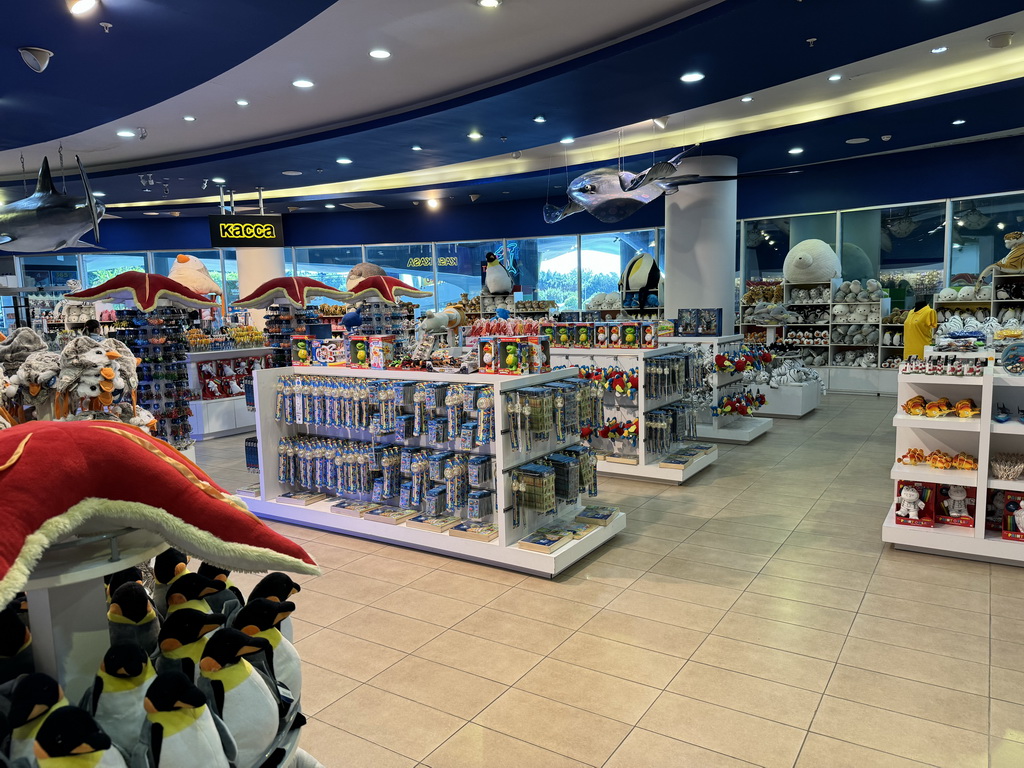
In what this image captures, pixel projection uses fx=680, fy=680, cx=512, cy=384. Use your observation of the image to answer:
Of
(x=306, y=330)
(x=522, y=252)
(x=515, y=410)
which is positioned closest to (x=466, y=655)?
(x=515, y=410)

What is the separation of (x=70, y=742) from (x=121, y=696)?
0.16 meters

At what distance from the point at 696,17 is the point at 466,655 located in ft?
15.4

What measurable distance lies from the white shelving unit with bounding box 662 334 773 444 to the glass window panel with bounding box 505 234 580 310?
6.99 m

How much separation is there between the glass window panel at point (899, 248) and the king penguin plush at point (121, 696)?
1215cm

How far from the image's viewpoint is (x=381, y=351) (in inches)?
202

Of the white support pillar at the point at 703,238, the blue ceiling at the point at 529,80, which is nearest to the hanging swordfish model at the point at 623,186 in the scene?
the blue ceiling at the point at 529,80

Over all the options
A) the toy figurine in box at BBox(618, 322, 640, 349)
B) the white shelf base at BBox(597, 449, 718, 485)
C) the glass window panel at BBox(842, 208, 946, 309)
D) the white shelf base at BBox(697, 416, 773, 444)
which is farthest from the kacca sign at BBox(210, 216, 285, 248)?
the glass window panel at BBox(842, 208, 946, 309)

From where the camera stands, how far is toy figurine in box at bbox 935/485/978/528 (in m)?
4.38

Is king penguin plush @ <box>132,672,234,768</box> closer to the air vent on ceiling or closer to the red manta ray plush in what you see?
the red manta ray plush

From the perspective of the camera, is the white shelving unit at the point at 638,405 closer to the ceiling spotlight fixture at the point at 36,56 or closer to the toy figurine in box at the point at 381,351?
the toy figurine in box at the point at 381,351

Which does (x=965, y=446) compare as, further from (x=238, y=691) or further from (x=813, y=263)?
(x=813, y=263)

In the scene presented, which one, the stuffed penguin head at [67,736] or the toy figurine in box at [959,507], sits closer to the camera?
the stuffed penguin head at [67,736]

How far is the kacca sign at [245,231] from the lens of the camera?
9.49m

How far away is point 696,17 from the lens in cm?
506
